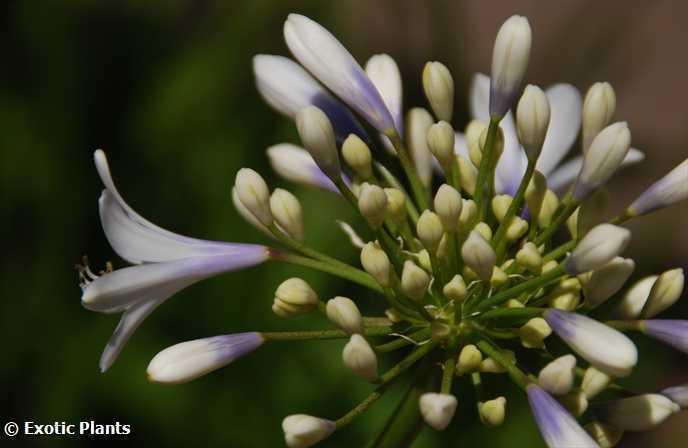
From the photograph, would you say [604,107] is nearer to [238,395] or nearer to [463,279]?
[463,279]

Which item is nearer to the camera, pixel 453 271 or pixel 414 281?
pixel 414 281

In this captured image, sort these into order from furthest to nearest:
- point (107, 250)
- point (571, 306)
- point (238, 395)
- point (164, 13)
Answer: point (164, 13)
point (107, 250)
point (238, 395)
point (571, 306)

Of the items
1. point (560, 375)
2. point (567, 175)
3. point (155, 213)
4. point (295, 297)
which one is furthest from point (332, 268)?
point (155, 213)

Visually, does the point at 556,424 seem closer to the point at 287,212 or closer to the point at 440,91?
the point at 287,212

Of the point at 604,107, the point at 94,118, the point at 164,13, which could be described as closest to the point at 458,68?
the point at 164,13

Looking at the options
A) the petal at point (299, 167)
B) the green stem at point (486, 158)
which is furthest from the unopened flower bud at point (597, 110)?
the petal at point (299, 167)

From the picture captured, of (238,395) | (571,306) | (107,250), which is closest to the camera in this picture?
(571,306)
